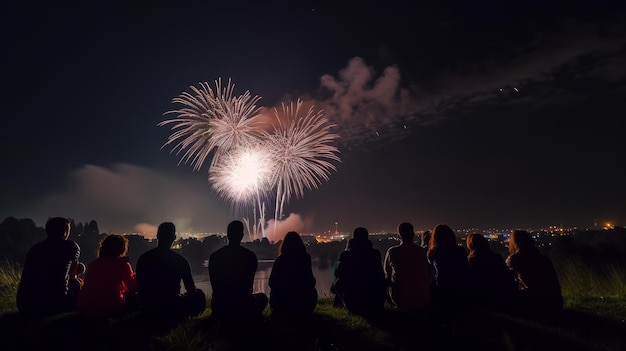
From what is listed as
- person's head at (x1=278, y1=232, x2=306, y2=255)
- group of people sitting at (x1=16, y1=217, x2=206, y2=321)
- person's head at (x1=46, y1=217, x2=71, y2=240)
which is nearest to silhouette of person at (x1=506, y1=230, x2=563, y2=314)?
person's head at (x1=278, y1=232, x2=306, y2=255)

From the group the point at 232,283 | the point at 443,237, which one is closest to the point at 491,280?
the point at 443,237

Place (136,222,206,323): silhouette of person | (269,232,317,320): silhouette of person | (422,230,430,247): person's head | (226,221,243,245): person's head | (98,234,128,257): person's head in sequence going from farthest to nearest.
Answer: (422,230,430,247): person's head → (269,232,317,320): silhouette of person → (226,221,243,245): person's head → (98,234,128,257): person's head → (136,222,206,323): silhouette of person

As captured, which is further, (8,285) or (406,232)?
(8,285)

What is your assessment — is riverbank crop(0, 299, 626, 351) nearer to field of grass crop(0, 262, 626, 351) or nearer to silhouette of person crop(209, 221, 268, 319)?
field of grass crop(0, 262, 626, 351)

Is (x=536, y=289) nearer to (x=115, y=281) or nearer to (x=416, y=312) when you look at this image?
(x=416, y=312)

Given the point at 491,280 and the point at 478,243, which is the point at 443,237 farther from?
the point at 491,280

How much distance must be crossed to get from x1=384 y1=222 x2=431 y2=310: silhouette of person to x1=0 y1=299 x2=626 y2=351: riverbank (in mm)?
451

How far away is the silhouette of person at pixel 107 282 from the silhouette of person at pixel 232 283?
2068mm

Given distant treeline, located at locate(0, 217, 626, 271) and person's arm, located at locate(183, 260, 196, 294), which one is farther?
distant treeline, located at locate(0, 217, 626, 271)

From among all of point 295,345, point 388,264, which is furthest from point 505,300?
point 295,345

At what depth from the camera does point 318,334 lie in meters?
7.06

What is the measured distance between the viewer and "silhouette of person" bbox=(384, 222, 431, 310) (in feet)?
28.5

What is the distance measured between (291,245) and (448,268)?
3859 mm

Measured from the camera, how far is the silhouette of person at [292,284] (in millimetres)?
8172
